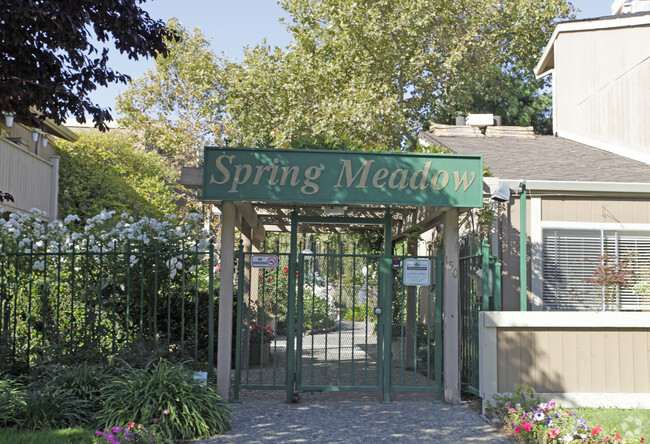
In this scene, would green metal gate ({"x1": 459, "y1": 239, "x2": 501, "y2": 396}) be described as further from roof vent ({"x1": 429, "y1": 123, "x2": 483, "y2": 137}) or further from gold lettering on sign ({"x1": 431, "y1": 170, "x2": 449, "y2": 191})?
roof vent ({"x1": 429, "y1": 123, "x2": 483, "y2": 137})

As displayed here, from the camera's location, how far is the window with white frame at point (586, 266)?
9.41 metres

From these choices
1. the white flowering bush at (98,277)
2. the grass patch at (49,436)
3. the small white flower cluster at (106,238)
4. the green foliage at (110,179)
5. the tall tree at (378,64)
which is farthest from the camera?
the green foliage at (110,179)

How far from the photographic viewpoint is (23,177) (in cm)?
1608

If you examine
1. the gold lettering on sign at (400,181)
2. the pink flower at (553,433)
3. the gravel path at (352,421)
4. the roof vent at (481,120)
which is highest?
the roof vent at (481,120)

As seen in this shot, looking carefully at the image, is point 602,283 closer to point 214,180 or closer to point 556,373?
point 556,373

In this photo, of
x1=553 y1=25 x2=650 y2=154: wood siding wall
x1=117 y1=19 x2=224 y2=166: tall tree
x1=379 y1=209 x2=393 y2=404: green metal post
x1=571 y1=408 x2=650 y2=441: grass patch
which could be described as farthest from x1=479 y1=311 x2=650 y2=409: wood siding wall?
x1=117 y1=19 x2=224 y2=166: tall tree

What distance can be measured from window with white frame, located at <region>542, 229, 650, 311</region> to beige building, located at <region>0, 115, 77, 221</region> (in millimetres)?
9938

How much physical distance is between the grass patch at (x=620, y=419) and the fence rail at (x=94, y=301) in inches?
173

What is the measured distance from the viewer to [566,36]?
14641mm

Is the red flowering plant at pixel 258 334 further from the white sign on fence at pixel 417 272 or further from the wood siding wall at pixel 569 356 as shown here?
the wood siding wall at pixel 569 356

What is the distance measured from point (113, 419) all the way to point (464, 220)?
5.83 meters

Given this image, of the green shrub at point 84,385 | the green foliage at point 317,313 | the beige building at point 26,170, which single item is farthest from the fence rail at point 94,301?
the beige building at point 26,170

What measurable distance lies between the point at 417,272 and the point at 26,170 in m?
12.1

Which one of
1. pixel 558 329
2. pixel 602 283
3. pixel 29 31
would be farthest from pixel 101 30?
pixel 602 283
